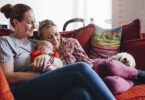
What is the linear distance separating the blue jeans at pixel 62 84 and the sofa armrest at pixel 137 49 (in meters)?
0.74

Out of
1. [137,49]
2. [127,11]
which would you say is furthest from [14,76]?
[127,11]

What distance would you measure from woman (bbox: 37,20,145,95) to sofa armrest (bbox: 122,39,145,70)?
0.23 m

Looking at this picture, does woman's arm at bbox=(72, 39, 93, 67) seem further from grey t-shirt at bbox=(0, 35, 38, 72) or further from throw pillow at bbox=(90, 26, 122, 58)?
grey t-shirt at bbox=(0, 35, 38, 72)

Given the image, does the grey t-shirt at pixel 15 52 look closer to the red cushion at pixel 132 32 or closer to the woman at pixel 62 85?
the woman at pixel 62 85

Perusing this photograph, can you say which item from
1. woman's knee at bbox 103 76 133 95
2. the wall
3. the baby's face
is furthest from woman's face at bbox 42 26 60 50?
the wall

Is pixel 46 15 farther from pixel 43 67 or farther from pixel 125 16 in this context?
pixel 43 67

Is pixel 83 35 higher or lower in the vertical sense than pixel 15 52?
higher

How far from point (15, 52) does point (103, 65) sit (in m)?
0.63

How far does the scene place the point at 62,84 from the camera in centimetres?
88

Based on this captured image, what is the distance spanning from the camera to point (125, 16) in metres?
2.58

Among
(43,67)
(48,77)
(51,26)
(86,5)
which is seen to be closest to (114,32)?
(51,26)

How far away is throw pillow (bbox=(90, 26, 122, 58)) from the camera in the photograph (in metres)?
1.64

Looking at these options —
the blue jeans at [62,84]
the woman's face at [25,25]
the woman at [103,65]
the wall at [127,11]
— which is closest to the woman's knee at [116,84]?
the woman at [103,65]

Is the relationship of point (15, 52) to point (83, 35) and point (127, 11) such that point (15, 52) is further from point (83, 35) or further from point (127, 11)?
point (127, 11)
